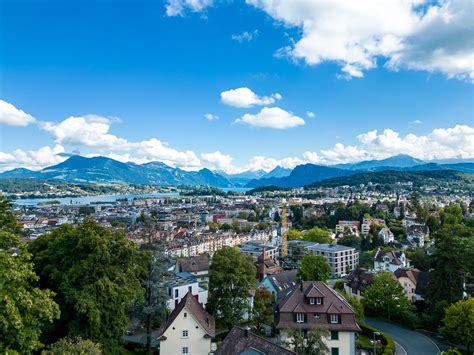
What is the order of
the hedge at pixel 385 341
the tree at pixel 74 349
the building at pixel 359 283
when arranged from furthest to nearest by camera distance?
the building at pixel 359 283
the hedge at pixel 385 341
the tree at pixel 74 349

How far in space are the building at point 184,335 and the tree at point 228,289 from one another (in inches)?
175

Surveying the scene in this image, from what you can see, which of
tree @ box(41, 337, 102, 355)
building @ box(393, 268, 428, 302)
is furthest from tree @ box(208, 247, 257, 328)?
building @ box(393, 268, 428, 302)

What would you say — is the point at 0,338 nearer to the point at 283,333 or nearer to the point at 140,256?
the point at 140,256

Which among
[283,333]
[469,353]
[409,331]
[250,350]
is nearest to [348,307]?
[283,333]

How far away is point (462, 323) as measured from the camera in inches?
1161

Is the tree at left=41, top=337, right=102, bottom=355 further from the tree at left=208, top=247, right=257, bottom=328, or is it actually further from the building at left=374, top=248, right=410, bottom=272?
the building at left=374, top=248, right=410, bottom=272

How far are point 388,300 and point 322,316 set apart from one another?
16999 millimetres

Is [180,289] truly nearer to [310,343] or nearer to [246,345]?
[246,345]

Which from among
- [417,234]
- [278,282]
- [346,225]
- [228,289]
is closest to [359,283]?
[278,282]

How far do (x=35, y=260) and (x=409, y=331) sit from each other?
34.8m

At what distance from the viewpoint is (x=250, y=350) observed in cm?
1967

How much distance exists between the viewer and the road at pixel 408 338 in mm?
31297

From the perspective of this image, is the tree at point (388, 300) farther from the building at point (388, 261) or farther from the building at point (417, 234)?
the building at point (417, 234)

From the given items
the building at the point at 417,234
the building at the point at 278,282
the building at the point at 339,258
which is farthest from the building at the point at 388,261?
the building at the point at 417,234
